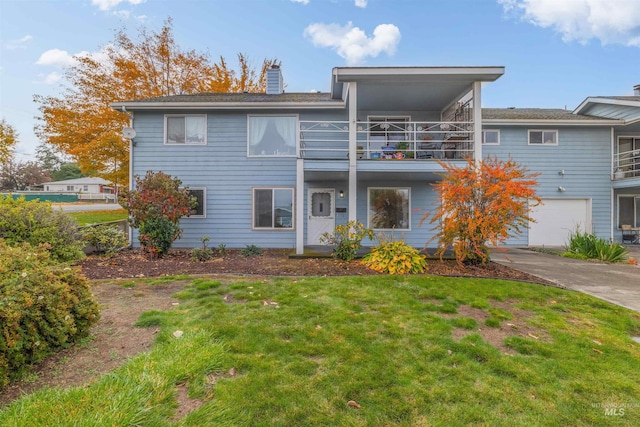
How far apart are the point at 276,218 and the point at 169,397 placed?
8149mm

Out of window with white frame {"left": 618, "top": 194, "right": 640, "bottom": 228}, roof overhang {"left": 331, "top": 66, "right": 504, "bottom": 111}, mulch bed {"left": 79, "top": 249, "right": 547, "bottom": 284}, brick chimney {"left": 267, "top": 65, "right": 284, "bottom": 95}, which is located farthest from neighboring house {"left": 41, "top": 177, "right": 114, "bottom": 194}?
window with white frame {"left": 618, "top": 194, "right": 640, "bottom": 228}

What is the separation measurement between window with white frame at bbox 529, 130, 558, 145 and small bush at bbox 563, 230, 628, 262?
14.4 ft

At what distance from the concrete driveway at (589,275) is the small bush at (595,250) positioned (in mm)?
528

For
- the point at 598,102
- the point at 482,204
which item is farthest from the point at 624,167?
the point at 482,204

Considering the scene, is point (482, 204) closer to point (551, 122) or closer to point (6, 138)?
point (551, 122)

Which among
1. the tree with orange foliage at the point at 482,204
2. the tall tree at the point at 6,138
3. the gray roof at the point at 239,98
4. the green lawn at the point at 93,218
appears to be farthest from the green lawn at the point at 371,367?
the tall tree at the point at 6,138

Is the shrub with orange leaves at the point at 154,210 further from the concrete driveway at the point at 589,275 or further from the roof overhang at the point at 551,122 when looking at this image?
the roof overhang at the point at 551,122

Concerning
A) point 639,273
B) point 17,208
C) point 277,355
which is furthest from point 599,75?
point 17,208

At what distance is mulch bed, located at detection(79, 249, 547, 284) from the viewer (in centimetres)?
646

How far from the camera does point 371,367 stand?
277 centimetres

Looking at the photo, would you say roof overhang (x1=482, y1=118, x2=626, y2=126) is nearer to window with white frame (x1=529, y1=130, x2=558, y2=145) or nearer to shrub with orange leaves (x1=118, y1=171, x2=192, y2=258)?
window with white frame (x1=529, y1=130, x2=558, y2=145)

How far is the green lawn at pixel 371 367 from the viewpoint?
213cm

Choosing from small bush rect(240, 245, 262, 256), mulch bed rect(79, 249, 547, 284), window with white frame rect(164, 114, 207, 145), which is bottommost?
mulch bed rect(79, 249, 547, 284)

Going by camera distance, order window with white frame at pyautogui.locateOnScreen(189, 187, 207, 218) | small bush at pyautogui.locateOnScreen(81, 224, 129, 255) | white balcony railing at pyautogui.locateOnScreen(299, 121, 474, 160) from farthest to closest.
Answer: window with white frame at pyautogui.locateOnScreen(189, 187, 207, 218) < white balcony railing at pyautogui.locateOnScreen(299, 121, 474, 160) < small bush at pyautogui.locateOnScreen(81, 224, 129, 255)
